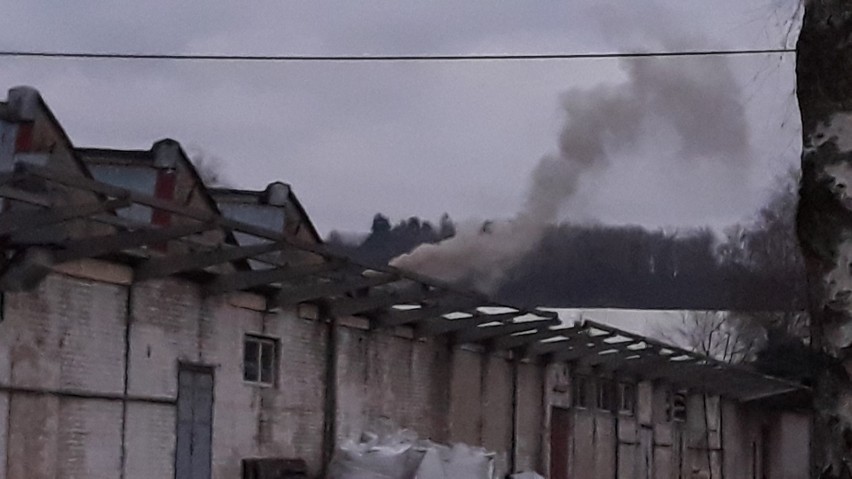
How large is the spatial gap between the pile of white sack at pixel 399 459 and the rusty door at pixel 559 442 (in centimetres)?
520

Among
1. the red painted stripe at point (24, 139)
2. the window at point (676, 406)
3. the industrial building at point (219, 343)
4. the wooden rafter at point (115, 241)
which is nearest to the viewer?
the industrial building at point (219, 343)

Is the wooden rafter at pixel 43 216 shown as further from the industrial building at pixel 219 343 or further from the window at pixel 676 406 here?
the window at pixel 676 406

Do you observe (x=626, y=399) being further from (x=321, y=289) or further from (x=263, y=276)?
(x=263, y=276)

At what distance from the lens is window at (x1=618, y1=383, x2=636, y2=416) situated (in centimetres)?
2647

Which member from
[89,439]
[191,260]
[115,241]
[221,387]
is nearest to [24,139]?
[115,241]

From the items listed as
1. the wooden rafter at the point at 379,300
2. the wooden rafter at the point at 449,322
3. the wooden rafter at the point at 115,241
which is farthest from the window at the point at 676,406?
the wooden rafter at the point at 115,241

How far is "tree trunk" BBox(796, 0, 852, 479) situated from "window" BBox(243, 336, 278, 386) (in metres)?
11.3

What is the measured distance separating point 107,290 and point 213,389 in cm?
214

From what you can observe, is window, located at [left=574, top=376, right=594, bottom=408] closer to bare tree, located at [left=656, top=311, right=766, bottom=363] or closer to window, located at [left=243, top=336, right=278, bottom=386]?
window, located at [left=243, top=336, right=278, bottom=386]

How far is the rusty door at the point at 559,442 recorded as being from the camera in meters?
23.3

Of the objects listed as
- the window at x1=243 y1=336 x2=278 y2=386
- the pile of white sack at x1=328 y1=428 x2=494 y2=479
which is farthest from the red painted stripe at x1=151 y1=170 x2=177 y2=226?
the pile of white sack at x1=328 y1=428 x2=494 y2=479

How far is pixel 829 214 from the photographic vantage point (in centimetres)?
434

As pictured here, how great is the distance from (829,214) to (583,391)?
813 inches

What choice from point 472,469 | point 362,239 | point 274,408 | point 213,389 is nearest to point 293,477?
point 274,408
